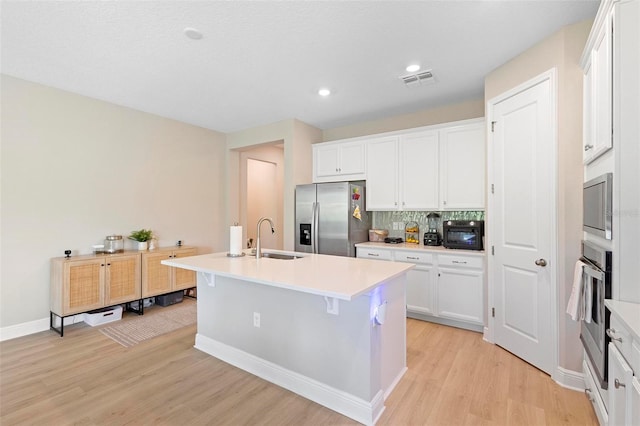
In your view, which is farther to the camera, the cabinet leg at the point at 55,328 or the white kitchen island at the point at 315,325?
the cabinet leg at the point at 55,328

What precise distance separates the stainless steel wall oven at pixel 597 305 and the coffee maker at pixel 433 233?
5.85 feet

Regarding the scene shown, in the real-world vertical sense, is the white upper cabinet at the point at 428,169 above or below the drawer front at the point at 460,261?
above

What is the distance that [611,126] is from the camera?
1.57 meters

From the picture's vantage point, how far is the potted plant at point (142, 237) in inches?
151

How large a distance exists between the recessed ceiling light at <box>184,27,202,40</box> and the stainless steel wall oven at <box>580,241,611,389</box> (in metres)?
3.02

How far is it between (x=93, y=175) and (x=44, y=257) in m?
1.05

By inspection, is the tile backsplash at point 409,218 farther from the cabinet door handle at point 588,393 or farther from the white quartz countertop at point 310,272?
the cabinet door handle at point 588,393

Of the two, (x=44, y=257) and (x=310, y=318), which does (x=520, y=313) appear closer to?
(x=310, y=318)

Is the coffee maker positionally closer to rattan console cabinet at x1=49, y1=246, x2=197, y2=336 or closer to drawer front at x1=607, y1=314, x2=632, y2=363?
drawer front at x1=607, y1=314, x2=632, y2=363

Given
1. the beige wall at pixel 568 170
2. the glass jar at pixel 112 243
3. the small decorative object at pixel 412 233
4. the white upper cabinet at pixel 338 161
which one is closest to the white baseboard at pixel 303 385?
the beige wall at pixel 568 170

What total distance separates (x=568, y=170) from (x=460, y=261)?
4.44ft

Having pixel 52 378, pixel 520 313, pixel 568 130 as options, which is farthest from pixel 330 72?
pixel 52 378

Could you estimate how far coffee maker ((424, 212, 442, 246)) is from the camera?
3693 mm

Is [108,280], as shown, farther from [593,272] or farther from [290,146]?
[593,272]
